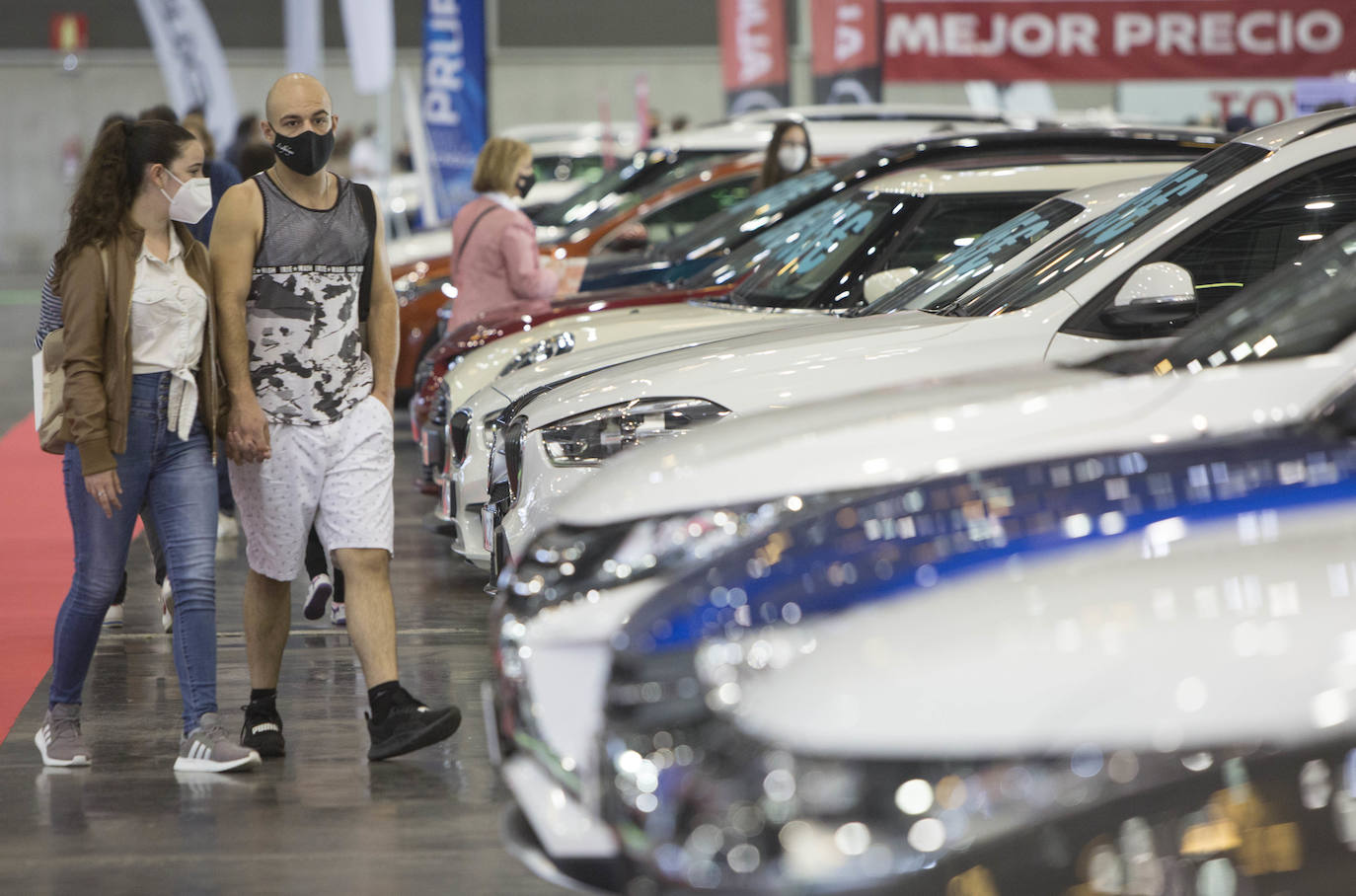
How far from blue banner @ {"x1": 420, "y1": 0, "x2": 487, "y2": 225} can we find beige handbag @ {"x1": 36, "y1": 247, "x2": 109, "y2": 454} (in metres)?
11.6

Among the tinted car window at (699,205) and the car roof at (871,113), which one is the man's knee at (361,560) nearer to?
the tinted car window at (699,205)

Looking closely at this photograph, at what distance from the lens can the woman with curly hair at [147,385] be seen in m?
4.54

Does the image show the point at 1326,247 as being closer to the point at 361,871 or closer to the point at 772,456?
the point at 772,456

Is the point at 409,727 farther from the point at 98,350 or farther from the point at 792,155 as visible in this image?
the point at 792,155

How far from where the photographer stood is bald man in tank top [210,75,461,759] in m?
4.66

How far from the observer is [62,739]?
4840mm

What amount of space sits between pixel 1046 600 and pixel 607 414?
2.97 metres

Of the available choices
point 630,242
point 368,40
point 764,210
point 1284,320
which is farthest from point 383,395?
point 368,40

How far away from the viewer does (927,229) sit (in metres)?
7.27

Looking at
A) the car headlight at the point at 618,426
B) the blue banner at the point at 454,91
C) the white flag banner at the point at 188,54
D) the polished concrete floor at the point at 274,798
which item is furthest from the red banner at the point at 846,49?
the white flag banner at the point at 188,54

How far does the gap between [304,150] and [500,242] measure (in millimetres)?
4017

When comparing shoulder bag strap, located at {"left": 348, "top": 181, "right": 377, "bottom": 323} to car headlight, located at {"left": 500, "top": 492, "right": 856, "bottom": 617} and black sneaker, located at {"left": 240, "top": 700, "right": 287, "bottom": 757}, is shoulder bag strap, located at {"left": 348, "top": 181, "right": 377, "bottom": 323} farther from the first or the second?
car headlight, located at {"left": 500, "top": 492, "right": 856, "bottom": 617}

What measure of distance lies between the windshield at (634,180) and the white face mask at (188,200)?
25.0 ft

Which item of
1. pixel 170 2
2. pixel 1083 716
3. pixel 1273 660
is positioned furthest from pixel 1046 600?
pixel 170 2
